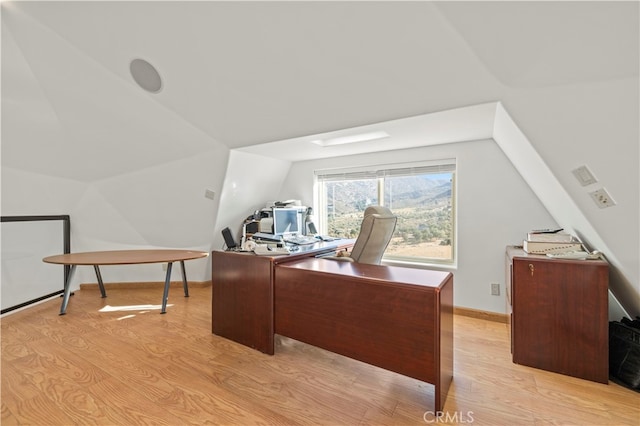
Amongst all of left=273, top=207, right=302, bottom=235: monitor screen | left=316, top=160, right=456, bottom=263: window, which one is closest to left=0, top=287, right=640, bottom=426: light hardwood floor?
left=316, top=160, right=456, bottom=263: window

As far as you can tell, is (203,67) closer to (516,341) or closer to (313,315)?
(313,315)

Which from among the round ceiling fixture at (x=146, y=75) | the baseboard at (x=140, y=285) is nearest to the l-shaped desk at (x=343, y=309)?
the round ceiling fixture at (x=146, y=75)

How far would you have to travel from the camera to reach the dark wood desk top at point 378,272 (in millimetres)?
1707

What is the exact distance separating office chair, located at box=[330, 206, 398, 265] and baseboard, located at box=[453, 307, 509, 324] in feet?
4.42

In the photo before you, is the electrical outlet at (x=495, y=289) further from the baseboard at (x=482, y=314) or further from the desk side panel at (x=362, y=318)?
the desk side panel at (x=362, y=318)

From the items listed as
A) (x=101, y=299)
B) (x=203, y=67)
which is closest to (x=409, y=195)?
(x=203, y=67)

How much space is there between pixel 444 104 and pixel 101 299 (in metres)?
4.38

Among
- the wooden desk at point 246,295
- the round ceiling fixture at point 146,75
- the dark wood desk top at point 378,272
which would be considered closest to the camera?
the dark wood desk top at point 378,272

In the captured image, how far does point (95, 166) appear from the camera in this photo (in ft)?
11.4

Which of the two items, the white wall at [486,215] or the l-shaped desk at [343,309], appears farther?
the white wall at [486,215]

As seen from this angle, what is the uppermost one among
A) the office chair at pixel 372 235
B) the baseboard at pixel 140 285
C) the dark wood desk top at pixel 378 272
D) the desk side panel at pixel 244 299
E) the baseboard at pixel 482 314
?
the office chair at pixel 372 235

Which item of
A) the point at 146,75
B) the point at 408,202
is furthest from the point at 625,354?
the point at 146,75

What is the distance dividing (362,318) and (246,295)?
3.35 ft

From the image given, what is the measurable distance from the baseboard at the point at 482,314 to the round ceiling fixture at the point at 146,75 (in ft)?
12.0
